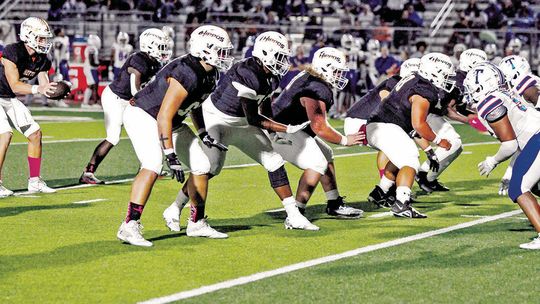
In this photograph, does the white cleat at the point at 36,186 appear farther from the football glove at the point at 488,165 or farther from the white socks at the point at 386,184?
the football glove at the point at 488,165

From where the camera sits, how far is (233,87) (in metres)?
8.05

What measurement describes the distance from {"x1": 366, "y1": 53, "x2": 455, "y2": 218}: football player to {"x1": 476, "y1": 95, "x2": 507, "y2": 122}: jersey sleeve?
4.34 ft

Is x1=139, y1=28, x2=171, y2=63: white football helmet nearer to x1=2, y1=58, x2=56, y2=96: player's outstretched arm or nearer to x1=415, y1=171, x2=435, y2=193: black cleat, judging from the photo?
x1=2, y1=58, x2=56, y2=96: player's outstretched arm

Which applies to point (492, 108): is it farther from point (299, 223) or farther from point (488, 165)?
point (299, 223)

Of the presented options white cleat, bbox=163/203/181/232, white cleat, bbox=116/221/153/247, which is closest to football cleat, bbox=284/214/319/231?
white cleat, bbox=163/203/181/232

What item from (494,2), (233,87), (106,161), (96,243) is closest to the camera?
(96,243)

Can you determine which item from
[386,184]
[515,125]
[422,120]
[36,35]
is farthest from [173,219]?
[36,35]

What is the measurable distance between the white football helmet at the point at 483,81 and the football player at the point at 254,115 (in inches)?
51.0

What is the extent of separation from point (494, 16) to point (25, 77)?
16035mm

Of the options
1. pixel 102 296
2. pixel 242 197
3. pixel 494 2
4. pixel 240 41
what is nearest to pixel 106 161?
pixel 242 197

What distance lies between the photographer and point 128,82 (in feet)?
36.9

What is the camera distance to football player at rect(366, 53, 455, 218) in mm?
8836

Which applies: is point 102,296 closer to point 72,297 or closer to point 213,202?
point 72,297

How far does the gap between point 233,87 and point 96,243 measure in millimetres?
1585
